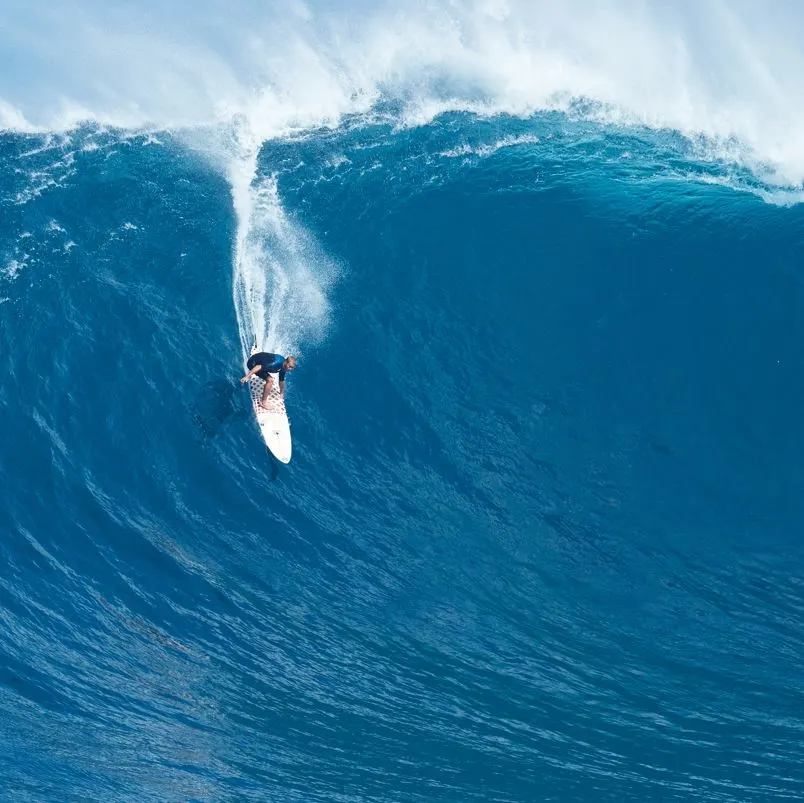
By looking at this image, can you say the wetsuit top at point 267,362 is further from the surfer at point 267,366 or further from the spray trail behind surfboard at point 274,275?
the spray trail behind surfboard at point 274,275

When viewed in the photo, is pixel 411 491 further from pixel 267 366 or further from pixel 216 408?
pixel 216 408

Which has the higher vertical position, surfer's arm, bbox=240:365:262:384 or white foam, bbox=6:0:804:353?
white foam, bbox=6:0:804:353

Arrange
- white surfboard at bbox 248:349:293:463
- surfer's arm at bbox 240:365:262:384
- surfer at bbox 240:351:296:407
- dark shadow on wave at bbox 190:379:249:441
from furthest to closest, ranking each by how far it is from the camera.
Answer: dark shadow on wave at bbox 190:379:249:441 < white surfboard at bbox 248:349:293:463 < surfer at bbox 240:351:296:407 < surfer's arm at bbox 240:365:262:384

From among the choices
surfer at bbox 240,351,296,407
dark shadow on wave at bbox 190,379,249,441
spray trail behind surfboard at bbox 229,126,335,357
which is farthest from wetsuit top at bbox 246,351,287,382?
spray trail behind surfboard at bbox 229,126,335,357

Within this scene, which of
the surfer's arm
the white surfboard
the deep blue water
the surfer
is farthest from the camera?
the white surfboard

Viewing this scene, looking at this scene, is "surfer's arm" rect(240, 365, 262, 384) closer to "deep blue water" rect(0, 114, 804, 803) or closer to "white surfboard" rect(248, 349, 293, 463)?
"white surfboard" rect(248, 349, 293, 463)

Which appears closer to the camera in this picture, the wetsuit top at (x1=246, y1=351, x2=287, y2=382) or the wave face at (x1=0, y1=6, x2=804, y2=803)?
the wave face at (x1=0, y1=6, x2=804, y2=803)

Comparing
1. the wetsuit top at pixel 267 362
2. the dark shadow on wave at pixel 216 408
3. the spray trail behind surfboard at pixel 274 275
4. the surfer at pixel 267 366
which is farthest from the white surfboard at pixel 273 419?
the spray trail behind surfboard at pixel 274 275

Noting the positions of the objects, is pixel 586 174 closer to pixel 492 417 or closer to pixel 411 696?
pixel 492 417
